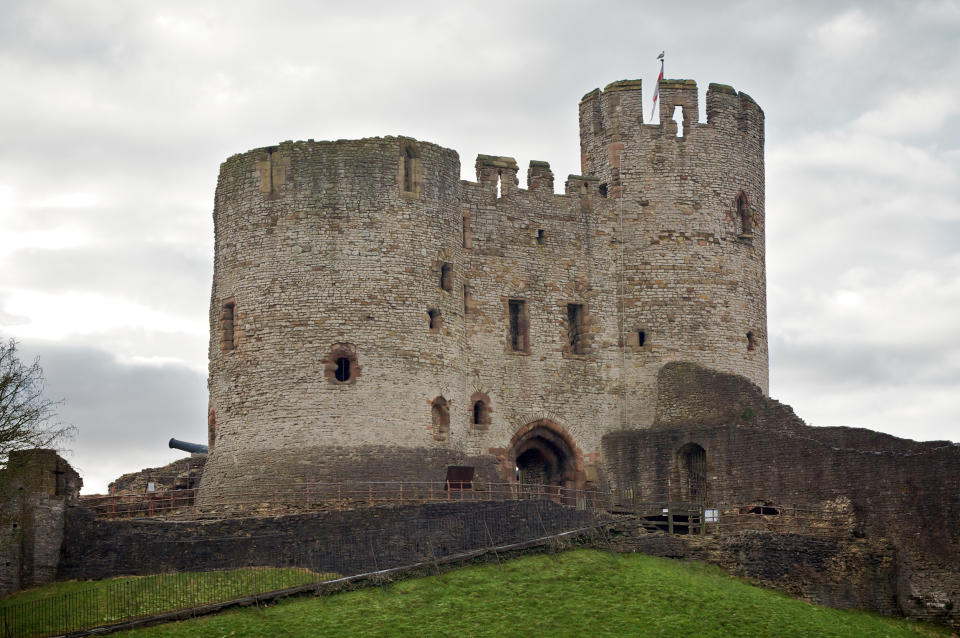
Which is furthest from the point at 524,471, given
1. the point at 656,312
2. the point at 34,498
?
A: the point at 34,498

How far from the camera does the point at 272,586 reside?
32.9 m

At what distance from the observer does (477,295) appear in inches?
1718

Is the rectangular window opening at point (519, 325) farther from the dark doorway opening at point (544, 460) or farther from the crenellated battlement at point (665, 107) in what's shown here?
the crenellated battlement at point (665, 107)

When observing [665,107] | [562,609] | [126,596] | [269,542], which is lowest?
[562,609]

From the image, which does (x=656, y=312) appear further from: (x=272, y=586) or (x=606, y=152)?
(x=272, y=586)

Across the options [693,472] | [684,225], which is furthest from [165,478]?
[684,225]

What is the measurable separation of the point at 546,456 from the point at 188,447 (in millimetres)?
10905

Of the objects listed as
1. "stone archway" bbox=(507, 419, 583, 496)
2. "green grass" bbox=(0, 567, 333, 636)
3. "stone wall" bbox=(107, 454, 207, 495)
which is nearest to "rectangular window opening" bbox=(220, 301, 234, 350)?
"stone wall" bbox=(107, 454, 207, 495)

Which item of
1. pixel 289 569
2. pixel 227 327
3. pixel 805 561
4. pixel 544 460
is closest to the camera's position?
pixel 289 569

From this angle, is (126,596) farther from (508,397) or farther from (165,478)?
(508,397)

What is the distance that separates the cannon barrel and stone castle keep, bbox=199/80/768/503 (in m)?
4.75

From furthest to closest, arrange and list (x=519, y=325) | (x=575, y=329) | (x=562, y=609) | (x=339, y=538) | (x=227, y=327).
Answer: (x=575, y=329)
(x=519, y=325)
(x=227, y=327)
(x=339, y=538)
(x=562, y=609)

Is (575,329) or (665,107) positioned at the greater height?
(665,107)

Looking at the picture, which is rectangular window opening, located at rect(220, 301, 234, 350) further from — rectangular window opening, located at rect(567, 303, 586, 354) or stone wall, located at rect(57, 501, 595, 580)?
rectangular window opening, located at rect(567, 303, 586, 354)
